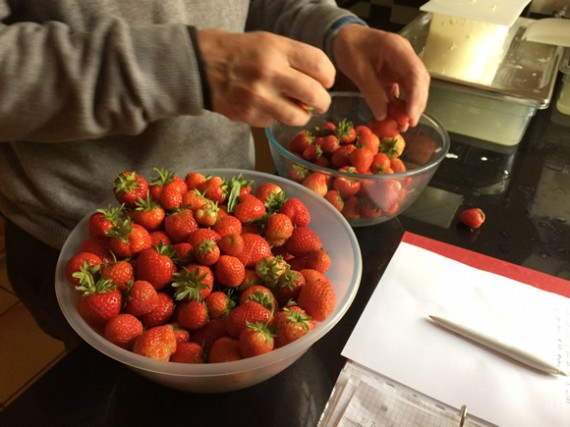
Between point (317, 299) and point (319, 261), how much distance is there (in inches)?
3.5

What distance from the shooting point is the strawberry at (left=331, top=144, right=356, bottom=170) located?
845 millimetres

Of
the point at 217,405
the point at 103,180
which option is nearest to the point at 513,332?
the point at 217,405

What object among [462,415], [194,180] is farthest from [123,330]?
[462,415]

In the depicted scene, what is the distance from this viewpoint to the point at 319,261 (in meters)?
0.62

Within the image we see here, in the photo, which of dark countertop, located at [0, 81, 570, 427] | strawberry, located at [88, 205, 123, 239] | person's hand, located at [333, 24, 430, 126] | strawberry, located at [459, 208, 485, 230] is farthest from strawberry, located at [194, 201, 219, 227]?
strawberry, located at [459, 208, 485, 230]

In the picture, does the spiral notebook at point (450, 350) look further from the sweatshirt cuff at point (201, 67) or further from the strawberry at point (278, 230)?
the sweatshirt cuff at point (201, 67)

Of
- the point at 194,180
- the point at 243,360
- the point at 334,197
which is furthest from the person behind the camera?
the point at 334,197

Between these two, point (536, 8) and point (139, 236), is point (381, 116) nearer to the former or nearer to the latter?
point (139, 236)

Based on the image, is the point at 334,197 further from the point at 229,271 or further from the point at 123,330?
the point at 123,330

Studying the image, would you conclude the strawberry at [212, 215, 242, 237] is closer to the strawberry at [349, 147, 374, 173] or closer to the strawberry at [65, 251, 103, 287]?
the strawberry at [65, 251, 103, 287]

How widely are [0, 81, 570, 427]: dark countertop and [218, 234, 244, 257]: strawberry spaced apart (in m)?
0.16

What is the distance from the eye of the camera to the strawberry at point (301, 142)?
892 mm

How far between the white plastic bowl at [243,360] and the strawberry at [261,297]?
0.21ft

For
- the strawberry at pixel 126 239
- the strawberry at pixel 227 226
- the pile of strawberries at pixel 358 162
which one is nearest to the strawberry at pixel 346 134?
the pile of strawberries at pixel 358 162
